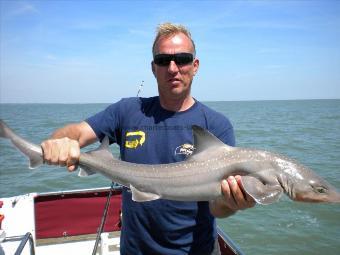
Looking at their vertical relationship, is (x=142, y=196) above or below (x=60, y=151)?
below

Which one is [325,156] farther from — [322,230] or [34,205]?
[34,205]

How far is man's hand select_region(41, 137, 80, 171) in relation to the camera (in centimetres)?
359

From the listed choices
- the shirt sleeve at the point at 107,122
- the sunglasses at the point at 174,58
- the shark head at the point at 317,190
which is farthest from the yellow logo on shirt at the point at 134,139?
the shark head at the point at 317,190

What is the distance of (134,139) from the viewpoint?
401 cm

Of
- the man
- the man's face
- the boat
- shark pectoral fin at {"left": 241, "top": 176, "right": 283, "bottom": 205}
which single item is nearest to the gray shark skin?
shark pectoral fin at {"left": 241, "top": 176, "right": 283, "bottom": 205}

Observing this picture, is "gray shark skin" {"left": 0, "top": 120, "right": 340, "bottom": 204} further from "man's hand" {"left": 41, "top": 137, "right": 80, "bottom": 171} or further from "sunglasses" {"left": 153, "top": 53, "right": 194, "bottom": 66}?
"sunglasses" {"left": 153, "top": 53, "right": 194, "bottom": 66}

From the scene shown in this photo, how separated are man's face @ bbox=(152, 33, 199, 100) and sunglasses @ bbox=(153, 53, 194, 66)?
34 mm

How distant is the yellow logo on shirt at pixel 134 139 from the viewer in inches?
157

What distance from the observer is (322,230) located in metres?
13.2

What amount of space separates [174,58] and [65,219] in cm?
496

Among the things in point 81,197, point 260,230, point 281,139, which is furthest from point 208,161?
point 281,139

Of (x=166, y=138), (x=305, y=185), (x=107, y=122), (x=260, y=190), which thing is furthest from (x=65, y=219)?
(x=305, y=185)

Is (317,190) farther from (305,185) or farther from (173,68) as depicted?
(173,68)

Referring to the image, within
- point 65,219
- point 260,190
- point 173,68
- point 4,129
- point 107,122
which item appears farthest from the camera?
point 65,219
